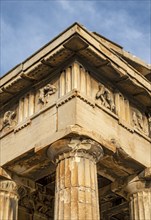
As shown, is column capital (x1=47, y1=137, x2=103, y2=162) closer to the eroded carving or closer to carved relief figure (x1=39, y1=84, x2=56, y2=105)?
carved relief figure (x1=39, y1=84, x2=56, y2=105)

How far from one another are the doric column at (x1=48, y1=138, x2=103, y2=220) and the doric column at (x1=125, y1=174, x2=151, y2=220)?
2490 mm

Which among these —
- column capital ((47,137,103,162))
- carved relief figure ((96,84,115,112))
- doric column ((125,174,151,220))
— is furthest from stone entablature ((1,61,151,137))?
doric column ((125,174,151,220))

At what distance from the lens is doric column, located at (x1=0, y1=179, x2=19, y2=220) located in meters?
17.5

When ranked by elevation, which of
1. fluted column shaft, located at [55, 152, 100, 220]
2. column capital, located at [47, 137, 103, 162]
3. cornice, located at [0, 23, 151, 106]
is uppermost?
cornice, located at [0, 23, 151, 106]

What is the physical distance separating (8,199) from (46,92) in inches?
152

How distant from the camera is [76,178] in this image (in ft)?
50.4

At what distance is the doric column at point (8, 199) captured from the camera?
57.4ft

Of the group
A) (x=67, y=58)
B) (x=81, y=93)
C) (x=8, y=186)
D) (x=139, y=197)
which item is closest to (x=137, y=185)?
(x=139, y=197)

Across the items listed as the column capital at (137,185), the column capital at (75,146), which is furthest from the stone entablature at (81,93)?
the column capital at (137,185)

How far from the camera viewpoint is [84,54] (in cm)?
1709

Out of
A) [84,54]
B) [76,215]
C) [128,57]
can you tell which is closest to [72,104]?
[84,54]

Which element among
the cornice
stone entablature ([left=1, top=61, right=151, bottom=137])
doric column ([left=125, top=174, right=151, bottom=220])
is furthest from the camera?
doric column ([left=125, top=174, right=151, bottom=220])

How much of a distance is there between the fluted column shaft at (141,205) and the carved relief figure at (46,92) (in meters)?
4.53

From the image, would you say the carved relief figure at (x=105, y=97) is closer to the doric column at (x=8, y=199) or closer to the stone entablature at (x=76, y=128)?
the stone entablature at (x=76, y=128)
